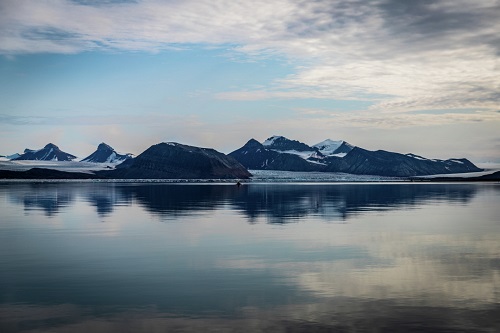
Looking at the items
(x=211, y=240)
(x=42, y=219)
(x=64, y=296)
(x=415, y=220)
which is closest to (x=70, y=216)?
(x=42, y=219)

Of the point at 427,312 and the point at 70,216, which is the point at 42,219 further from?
the point at 427,312

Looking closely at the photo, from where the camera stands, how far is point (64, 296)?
1451 cm

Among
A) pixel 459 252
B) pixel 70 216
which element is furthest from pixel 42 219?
pixel 459 252

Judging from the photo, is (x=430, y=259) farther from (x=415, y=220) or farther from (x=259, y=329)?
(x=415, y=220)

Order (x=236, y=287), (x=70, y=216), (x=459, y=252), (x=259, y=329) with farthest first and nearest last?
(x=70, y=216)
(x=459, y=252)
(x=236, y=287)
(x=259, y=329)

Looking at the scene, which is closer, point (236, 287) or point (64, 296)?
point (64, 296)

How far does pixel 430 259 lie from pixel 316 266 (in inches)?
183

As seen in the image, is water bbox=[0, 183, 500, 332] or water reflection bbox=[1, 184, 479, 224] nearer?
water bbox=[0, 183, 500, 332]

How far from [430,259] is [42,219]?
26519 millimetres

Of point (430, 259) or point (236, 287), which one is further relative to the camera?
point (430, 259)

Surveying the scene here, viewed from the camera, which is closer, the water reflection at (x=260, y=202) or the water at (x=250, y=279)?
the water at (x=250, y=279)

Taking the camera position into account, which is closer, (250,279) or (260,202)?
(250,279)

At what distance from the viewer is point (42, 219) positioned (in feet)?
123

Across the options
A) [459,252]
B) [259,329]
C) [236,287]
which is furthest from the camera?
[459,252]
